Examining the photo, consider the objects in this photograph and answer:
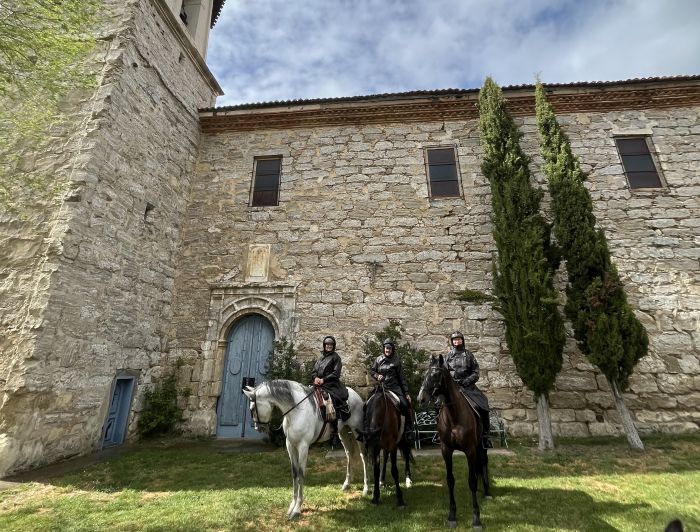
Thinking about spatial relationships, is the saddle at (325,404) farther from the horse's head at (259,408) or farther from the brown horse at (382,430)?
the horse's head at (259,408)

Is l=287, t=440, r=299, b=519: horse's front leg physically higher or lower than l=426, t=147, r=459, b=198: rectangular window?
Answer: lower

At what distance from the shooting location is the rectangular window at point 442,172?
27.3ft

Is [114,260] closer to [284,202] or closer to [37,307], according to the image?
[37,307]

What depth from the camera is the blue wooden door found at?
7.21 meters

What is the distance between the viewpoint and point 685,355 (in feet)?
21.9

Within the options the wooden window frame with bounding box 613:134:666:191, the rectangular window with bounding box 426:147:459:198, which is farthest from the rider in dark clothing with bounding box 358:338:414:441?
the wooden window frame with bounding box 613:134:666:191

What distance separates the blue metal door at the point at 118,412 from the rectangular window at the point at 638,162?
11.5 metres

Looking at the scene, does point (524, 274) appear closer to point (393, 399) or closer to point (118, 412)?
point (393, 399)

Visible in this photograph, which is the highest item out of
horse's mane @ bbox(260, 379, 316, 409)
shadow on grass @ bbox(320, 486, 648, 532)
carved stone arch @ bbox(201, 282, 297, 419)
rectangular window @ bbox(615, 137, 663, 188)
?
rectangular window @ bbox(615, 137, 663, 188)

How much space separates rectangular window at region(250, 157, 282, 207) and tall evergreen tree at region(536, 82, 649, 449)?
6160 millimetres

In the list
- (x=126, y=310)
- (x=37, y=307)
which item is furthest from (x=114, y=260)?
(x=37, y=307)

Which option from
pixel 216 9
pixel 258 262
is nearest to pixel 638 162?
pixel 258 262

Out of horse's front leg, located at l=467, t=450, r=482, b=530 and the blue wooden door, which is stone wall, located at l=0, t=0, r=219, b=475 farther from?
horse's front leg, located at l=467, t=450, r=482, b=530

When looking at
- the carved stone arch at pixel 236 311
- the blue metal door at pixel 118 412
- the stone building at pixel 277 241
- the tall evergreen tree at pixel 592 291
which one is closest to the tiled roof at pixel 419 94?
the stone building at pixel 277 241
